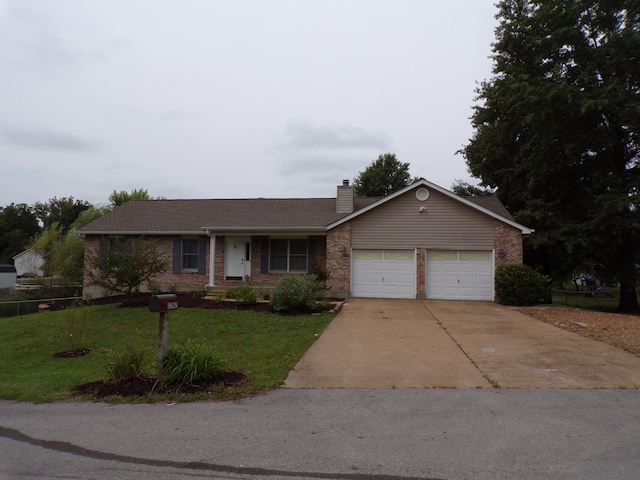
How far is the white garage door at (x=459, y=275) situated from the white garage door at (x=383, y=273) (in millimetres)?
759

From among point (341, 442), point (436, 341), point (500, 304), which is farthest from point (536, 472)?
point (500, 304)

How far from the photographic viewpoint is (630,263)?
20.5 metres

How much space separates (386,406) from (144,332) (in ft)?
25.3

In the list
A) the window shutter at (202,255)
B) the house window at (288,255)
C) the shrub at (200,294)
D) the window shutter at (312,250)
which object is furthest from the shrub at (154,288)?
the window shutter at (312,250)

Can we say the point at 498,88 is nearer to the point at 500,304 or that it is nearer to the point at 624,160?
the point at 624,160

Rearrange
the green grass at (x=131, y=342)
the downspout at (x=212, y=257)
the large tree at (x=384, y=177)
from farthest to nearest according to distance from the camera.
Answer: the large tree at (x=384, y=177)
the downspout at (x=212, y=257)
the green grass at (x=131, y=342)

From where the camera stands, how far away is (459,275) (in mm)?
18172

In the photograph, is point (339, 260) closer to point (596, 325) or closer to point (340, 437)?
point (596, 325)

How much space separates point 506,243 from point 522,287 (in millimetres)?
2079

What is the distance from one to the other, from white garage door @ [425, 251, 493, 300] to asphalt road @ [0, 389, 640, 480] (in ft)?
39.8

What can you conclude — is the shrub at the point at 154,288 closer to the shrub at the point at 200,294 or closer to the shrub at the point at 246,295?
the shrub at the point at 200,294

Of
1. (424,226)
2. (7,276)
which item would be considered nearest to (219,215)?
(424,226)

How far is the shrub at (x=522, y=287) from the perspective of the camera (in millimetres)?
16406

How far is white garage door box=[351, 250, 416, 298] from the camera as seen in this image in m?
18.4
